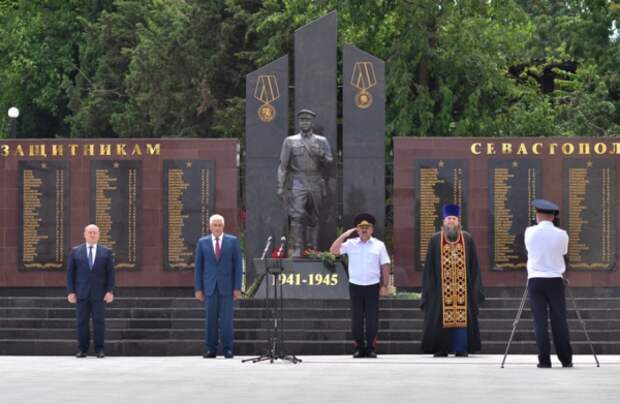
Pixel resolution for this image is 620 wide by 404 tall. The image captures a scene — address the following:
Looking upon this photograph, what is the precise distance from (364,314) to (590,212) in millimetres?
6183

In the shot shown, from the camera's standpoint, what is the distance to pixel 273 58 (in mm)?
42406

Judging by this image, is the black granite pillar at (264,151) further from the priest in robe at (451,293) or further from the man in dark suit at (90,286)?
the priest in robe at (451,293)

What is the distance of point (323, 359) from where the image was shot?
2019 centimetres

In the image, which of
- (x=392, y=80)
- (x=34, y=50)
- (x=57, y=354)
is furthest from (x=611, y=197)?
(x=34, y=50)

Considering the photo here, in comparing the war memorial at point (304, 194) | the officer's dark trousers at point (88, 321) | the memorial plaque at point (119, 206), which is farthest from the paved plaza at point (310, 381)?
the memorial plaque at point (119, 206)

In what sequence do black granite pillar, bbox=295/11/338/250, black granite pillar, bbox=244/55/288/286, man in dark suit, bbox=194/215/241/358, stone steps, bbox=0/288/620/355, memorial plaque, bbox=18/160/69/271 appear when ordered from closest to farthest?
man in dark suit, bbox=194/215/241/358
stone steps, bbox=0/288/620/355
memorial plaque, bbox=18/160/69/271
black granite pillar, bbox=244/55/288/286
black granite pillar, bbox=295/11/338/250

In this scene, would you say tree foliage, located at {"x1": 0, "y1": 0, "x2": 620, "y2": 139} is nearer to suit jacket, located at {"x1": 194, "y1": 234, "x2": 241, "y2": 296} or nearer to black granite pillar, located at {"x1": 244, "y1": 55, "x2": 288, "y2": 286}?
black granite pillar, located at {"x1": 244, "y1": 55, "x2": 288, "y2": 286}

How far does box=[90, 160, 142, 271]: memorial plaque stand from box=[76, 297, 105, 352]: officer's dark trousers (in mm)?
5008

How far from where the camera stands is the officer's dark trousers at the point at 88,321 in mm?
20766

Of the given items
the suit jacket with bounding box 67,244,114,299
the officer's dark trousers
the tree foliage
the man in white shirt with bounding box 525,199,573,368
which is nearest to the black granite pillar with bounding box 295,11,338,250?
the tree foliage

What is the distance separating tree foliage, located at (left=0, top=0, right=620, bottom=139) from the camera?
38.4m

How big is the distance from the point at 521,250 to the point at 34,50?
33.5 meters

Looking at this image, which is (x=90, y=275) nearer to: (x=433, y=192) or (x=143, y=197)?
(x=143, y=197)

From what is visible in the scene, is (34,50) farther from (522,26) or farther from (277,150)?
(277,150)
